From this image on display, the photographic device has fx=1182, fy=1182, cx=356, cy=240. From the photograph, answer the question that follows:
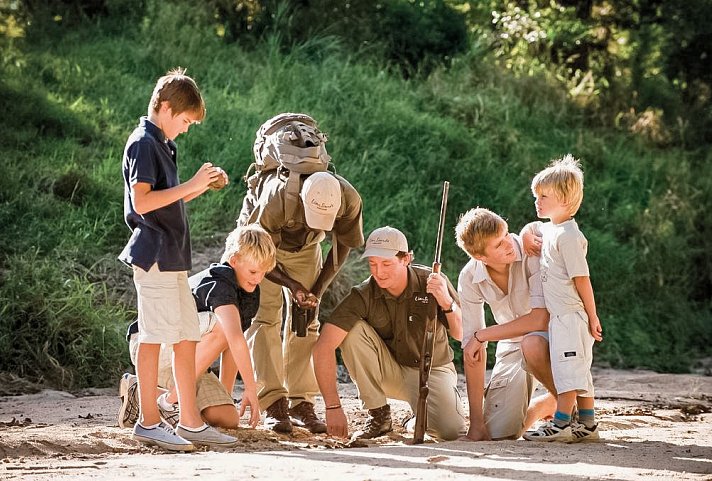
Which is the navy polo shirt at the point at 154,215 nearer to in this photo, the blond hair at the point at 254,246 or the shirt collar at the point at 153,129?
the shirt collar at the point at 153,129

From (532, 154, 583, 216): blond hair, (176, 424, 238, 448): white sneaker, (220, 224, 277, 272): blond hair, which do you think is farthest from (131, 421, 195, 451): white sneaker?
(532, 154, 583, 216): blond hair

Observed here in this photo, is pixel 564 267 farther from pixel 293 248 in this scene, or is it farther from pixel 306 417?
pixel 306 417

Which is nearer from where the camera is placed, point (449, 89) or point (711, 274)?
point (711, 274)

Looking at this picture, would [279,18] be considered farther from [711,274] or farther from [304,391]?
[304,391]

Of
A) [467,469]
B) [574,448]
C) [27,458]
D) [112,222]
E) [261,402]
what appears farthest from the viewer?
[112,222]

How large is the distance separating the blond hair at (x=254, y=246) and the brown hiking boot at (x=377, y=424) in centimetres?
93

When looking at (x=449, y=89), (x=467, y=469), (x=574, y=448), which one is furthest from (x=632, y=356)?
(x=467, y=469)

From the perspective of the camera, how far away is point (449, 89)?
13625 mm

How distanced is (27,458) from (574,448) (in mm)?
2378

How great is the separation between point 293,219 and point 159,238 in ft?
3.67

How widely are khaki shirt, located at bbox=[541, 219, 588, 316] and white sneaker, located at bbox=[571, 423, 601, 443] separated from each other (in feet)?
1.75

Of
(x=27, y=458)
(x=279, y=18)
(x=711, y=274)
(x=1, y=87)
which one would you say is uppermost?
(x=279, y=18)

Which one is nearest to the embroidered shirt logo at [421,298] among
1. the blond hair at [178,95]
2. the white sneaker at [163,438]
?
the white sneaker at [163,438]

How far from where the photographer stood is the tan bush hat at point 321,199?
5.82 meters
